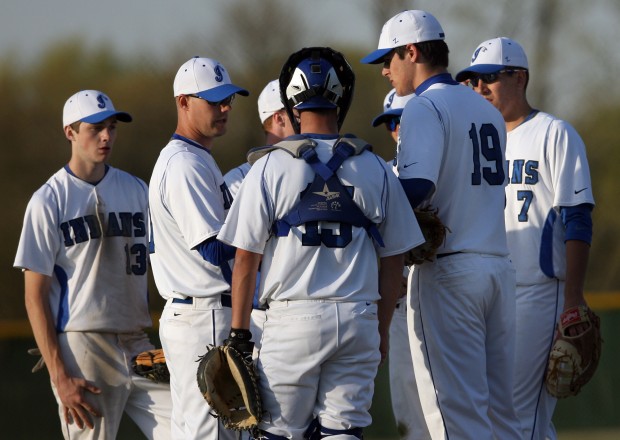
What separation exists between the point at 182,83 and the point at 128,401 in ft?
6.71

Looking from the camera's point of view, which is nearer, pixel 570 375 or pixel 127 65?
pixel 570 375

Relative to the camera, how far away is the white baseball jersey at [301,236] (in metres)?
4.56

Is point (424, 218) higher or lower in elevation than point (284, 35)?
lower

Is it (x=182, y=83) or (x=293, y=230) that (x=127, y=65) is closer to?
(x=182, y=83)


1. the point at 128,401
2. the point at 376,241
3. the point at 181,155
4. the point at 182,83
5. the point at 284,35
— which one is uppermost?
the point at 284,35

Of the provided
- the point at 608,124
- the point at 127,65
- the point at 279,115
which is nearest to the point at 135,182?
the point at 279,115

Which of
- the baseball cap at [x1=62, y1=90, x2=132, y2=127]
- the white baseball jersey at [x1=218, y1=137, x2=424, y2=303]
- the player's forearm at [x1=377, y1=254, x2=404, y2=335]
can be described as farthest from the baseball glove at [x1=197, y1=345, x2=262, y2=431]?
the baseball cap at [x1=62, y1=90, x2=132, y2=127]

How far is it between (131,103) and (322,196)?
9.34 meters

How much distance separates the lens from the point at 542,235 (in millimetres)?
6281

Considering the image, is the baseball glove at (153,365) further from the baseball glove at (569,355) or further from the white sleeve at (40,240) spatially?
the baseball glove at (569,355)

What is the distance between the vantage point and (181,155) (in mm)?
5605

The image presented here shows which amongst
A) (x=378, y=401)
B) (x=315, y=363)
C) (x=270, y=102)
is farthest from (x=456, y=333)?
(x=378, y=401)

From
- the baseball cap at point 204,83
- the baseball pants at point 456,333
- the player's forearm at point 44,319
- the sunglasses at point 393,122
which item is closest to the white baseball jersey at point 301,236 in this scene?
the baseball pants at point 456,333

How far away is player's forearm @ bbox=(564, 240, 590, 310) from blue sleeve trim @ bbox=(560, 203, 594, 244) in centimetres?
4
